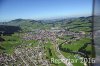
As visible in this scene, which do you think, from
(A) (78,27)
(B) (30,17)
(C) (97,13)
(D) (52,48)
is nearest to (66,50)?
(D) (52,48)

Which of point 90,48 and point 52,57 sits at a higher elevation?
point 90,48

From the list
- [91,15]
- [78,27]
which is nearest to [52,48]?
[78,27]

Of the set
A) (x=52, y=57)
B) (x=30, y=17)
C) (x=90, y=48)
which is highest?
(x=30, y=17)

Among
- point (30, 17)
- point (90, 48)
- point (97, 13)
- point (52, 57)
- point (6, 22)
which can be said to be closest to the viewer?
point (97, 13)

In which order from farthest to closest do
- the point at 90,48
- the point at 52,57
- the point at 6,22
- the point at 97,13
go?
the point at 6,22 → the point at 52,57 → the point at 90,48 → the point at 97,13

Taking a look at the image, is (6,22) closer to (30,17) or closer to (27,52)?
(30,17)

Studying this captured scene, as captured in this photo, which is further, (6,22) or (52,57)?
(6,22)
